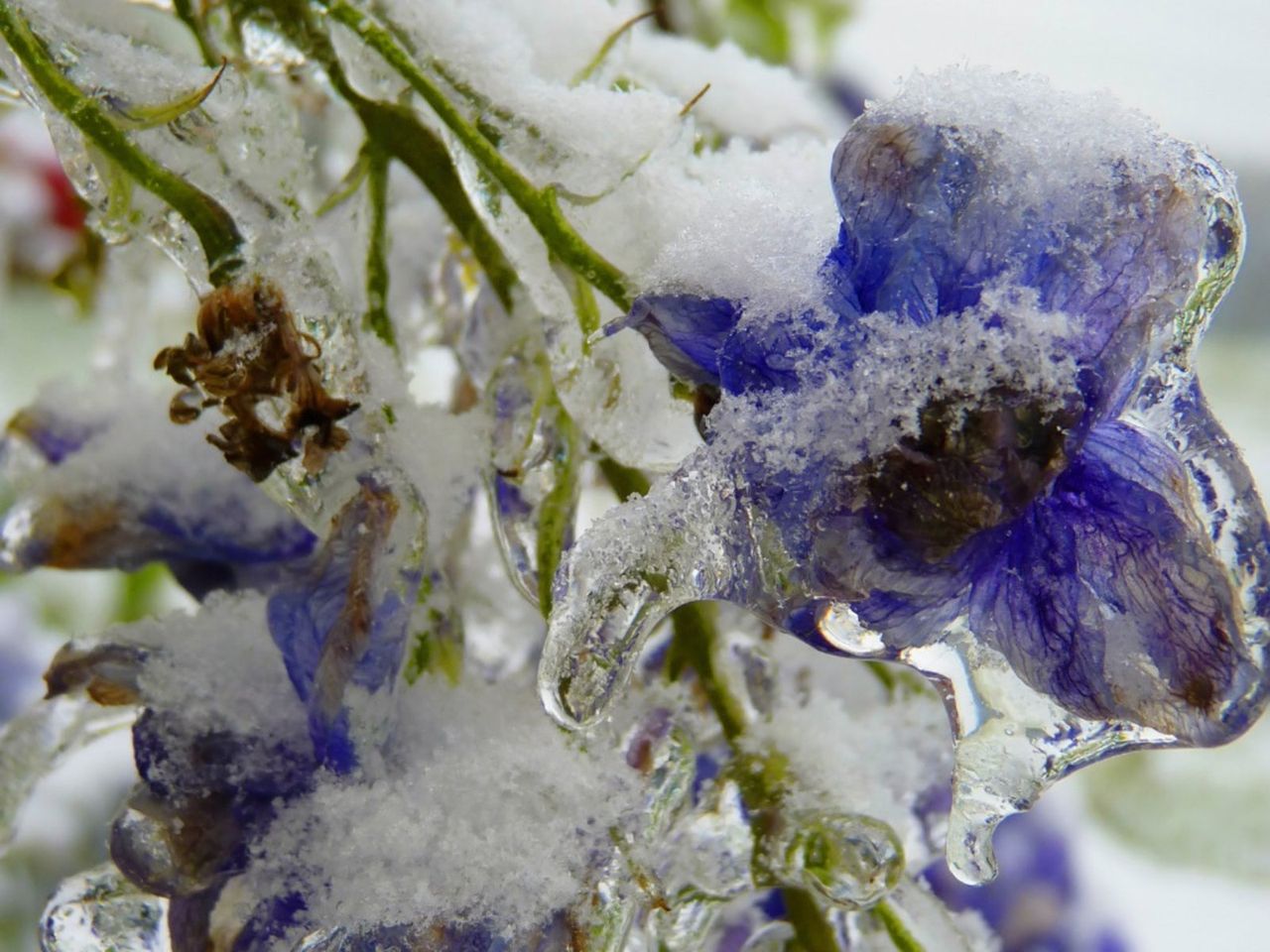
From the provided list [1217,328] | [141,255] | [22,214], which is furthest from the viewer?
[1217,328]

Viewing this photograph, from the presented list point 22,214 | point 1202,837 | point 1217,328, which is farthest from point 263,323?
point 1217,328

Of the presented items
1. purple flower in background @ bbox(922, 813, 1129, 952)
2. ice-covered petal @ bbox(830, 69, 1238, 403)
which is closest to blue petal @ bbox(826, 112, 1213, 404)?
ice-covered petal @ bbox(830, 69, 1238, 403)

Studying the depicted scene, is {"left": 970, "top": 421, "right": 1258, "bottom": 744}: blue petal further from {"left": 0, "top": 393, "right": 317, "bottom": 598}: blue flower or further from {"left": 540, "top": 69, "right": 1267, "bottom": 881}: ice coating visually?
{"left": 0, "top": 393, "right": 317, "bottom": 598}: blue flower

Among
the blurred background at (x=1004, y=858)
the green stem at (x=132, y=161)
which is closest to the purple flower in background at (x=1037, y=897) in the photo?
the blurred background at (x=1004, y=858)

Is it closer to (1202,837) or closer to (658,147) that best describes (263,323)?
(658,147)

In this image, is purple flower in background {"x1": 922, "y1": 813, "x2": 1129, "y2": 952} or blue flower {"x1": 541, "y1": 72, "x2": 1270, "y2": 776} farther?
purple flower in background {"x1": 922, "y1": 813, "x2": 1129, "y2": 952}
